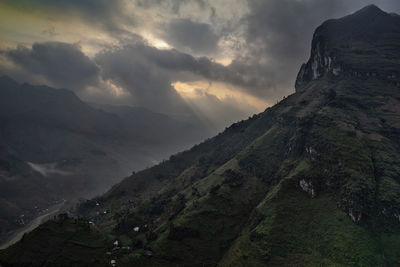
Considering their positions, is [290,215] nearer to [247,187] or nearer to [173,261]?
[247,187]

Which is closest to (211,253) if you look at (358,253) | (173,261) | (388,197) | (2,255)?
(173,261)

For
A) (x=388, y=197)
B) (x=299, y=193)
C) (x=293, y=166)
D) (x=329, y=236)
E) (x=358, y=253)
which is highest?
(x=293, y=166)

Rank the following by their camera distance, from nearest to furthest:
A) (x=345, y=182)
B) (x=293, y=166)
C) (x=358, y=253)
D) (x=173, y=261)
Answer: (x=358, y=253) → (x=173, y=261) → (x=345, y=182) → (x=293, y=166)

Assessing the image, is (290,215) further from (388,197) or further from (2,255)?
(2,255)

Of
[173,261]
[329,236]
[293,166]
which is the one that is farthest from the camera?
[293,166]

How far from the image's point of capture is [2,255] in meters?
134

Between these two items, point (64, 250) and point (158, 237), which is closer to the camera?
point (64, 250)

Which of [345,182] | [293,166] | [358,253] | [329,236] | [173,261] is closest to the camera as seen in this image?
[358,253]

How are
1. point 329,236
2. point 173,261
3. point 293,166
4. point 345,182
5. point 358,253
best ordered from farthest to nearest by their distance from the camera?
point 293,166
point 345,182
point 173,261
point 329,236
point 358,253

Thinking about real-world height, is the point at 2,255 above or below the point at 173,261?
above

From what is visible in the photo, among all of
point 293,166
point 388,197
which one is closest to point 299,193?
point 293,166

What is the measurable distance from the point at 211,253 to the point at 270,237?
32750 millimetres

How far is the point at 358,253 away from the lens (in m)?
113

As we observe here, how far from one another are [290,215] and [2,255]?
15352cm
